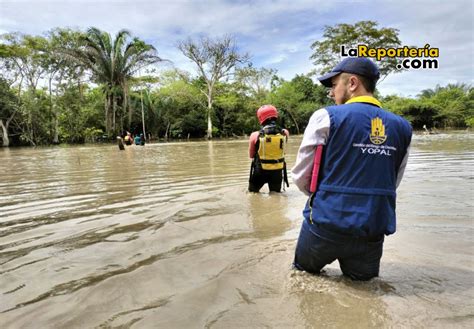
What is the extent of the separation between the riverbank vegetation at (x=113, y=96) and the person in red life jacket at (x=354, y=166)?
31746mm

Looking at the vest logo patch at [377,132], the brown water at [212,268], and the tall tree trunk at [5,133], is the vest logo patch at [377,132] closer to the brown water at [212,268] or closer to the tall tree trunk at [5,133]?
the brown water at [212,268]

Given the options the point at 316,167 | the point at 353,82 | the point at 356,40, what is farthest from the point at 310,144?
the point at 356,40

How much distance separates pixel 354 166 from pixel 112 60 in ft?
108

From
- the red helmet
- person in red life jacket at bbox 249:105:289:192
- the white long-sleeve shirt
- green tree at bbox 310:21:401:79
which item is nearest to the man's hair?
the white long-sleeve shirt

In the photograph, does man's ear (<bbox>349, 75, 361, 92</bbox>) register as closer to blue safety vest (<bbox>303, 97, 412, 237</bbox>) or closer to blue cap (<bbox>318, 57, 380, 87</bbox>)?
blue cap (<bbox>318, 57, 380, 87</bbox>)

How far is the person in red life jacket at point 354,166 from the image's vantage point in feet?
6.35

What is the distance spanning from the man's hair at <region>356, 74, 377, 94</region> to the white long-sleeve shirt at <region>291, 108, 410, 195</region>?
31 centimetres

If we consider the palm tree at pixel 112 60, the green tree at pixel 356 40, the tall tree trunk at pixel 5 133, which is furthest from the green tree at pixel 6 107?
the green tree at pixel 356 40

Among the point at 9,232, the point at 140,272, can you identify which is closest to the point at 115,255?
the point at 140,272

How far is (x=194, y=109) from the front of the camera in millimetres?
40094

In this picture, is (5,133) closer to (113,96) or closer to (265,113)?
(113,96)

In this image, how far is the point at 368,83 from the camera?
81.2 inches

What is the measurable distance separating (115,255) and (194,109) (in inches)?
1495

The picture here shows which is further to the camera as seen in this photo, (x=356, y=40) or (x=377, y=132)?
(x=356, y=40)
